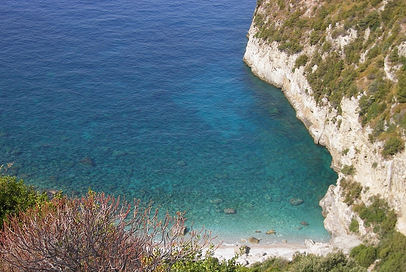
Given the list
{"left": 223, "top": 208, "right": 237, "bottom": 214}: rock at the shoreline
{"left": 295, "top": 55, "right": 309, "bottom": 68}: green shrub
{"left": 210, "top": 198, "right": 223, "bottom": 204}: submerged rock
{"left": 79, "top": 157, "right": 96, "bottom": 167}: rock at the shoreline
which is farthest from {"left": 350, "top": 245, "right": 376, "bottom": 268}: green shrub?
{"left": 295, "top": 55, "right": 309, "bottom": 68}: green shrub

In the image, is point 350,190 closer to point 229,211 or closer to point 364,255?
point 364,255

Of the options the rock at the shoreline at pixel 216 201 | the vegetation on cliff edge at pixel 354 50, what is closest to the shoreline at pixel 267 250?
the rock at the shoreline at pixel 216 201

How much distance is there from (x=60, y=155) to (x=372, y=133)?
38.4 meters

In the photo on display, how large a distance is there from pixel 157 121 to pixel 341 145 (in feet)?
90.9

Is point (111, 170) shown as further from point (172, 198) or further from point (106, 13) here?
point (106, 13)

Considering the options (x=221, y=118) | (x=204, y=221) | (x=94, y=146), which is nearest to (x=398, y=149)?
(x=204, y=221)

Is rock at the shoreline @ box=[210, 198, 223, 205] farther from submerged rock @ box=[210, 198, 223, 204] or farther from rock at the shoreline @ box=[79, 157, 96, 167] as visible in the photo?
rock at the shoreline @ box=[79, 157, 96, 167]

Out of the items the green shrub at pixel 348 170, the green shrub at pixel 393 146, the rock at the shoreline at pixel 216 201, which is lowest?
the rock at the shoreline at pixel 216 201

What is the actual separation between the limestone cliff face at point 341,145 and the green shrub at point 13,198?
2971 centimetres

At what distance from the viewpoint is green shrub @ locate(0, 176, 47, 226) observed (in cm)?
3384

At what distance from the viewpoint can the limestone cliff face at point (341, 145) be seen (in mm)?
40156

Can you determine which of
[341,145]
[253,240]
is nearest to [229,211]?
[253,240]

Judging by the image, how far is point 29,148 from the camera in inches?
2263

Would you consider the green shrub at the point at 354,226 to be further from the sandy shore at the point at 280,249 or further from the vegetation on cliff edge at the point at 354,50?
the vegetation on cliff edge at the point at 354,50
